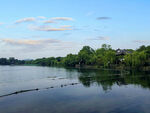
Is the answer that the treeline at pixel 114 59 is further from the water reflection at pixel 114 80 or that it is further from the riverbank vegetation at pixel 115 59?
the water reflection at pixel 114 80

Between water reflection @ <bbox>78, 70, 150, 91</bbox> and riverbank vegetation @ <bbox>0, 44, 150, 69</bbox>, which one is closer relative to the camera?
water reflection @ <bbox>78, 70, 150, 91</bbox>

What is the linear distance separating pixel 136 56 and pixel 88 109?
43966mm

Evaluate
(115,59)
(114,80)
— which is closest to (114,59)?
→ (115,59)

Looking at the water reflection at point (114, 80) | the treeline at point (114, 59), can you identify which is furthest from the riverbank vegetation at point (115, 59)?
the water reflection at point (114, 80)

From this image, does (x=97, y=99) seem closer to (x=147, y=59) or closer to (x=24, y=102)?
(x=24, y=102)

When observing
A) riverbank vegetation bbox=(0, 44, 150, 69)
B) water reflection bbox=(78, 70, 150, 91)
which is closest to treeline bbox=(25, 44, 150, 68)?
riverbank vegetation bbox=(0, 44, 150, 69)

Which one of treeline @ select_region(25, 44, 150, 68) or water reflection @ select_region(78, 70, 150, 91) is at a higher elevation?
treeline @ select_region(25, 44, 150, 68)

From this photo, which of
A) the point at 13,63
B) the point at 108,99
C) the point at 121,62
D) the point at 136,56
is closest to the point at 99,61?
the point at 121,62

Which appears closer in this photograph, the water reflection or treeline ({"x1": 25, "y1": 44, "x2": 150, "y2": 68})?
the water reflection

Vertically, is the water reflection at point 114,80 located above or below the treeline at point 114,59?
below

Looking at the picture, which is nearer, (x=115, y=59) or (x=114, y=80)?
(x=114, y=80)

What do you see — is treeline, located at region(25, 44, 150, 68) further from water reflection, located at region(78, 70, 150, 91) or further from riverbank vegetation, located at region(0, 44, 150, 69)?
water reflection, located at region(78, 70, 150, 91)

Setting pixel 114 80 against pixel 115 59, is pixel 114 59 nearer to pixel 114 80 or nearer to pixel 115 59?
pixel 115 59

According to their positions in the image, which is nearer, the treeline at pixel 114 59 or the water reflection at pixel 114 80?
the water reflection at pixel 114 80
